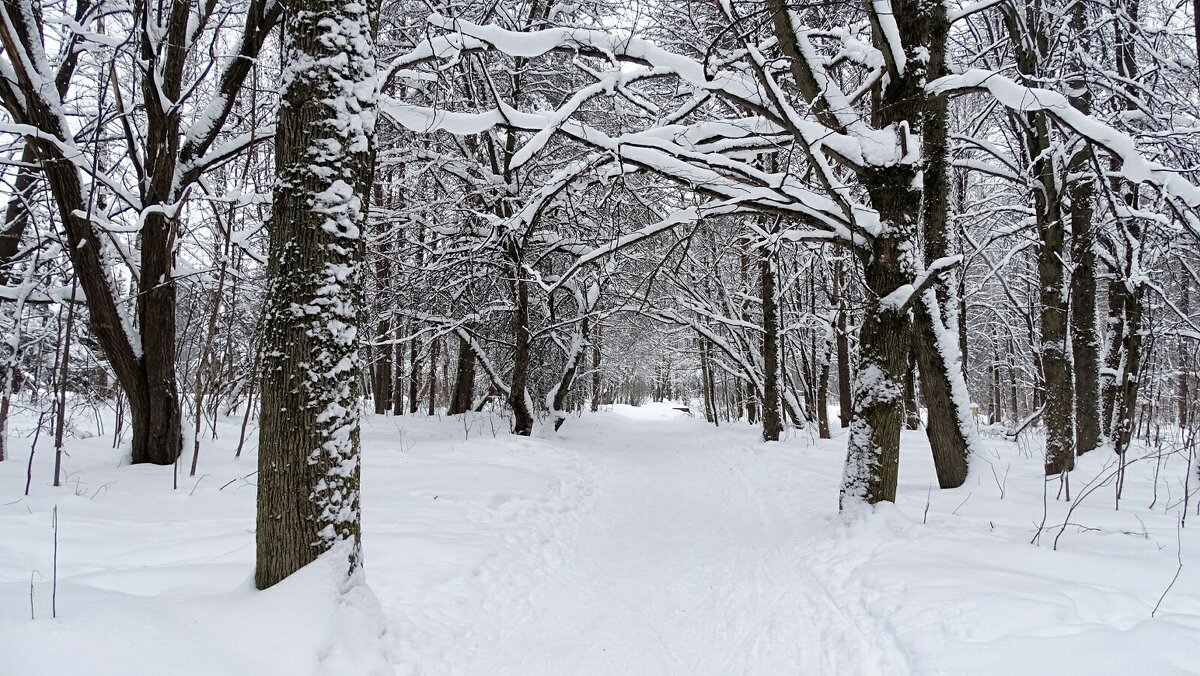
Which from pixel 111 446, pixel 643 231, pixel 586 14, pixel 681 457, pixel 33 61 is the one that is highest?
pixel 586 14

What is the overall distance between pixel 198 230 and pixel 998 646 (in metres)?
10.7

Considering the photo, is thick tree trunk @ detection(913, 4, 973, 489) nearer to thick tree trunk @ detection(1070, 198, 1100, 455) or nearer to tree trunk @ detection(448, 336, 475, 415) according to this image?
thick tree trunk @ detection(1070, 198, 1100, 455)

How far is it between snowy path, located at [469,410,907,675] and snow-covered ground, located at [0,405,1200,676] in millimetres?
20

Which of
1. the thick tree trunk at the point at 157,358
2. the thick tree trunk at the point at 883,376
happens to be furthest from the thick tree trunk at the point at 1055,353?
the thick tree trunk at the point at 157,358

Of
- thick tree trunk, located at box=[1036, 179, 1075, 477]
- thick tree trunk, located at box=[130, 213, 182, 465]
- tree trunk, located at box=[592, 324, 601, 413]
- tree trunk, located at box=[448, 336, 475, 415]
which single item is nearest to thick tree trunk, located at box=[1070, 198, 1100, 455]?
thick tree trunk, located at box=[1036, 179, 1075, 477]

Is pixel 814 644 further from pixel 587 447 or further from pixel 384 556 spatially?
pixel 587 447

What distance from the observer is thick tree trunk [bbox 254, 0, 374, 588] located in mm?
2783

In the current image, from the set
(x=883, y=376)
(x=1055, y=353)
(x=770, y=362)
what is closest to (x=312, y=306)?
(x=883, y=376)

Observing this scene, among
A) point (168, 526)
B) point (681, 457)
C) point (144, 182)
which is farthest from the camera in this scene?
point (681, 457)

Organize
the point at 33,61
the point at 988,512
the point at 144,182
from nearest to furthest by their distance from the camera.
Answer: the point at 988,512 < the point at 33,61 < the point at 144,182

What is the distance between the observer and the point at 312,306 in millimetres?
2824

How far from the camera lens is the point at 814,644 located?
3.20m

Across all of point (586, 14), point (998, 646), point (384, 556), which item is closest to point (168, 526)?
point (384, 556)

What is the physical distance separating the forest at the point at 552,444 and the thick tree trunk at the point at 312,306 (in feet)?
0.05
